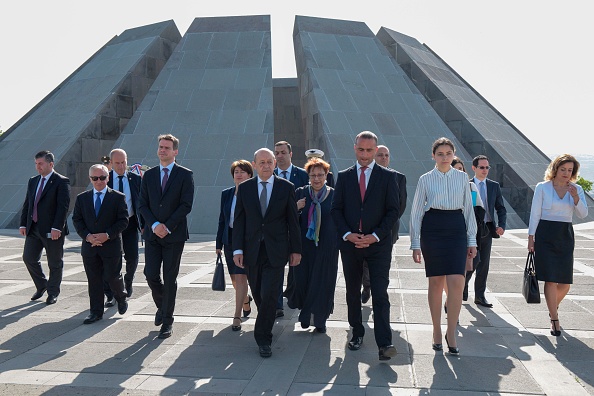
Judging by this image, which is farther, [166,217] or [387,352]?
[166,217]

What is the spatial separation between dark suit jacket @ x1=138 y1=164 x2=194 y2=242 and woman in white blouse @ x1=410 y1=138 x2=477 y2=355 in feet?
7.90

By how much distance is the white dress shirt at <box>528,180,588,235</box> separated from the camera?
6.34 metres

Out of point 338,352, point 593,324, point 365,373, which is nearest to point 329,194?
point 338,352

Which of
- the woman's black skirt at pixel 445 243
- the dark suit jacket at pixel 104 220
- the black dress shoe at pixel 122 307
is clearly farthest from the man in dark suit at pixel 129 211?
the woman's black skirt at pixel 445 243

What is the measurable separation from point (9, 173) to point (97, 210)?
1381cm

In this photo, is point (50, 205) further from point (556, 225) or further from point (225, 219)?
point (556, 225)

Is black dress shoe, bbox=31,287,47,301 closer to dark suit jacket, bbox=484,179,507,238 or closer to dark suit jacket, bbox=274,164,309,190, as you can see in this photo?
dark suit jacket, bbox=274,164,309,190

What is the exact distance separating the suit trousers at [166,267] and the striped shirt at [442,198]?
2.47 meters

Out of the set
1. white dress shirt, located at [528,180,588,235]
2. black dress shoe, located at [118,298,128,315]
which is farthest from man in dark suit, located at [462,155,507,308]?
→ black dress shoe, located at [118,298,128,315]

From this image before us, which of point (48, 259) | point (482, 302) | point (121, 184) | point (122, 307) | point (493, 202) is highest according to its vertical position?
point (121, 184)

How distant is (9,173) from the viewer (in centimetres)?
1880

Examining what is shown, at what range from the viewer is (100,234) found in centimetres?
665

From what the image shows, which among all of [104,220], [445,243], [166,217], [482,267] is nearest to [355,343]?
[445,243]

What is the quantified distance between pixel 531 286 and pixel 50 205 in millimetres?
6071
